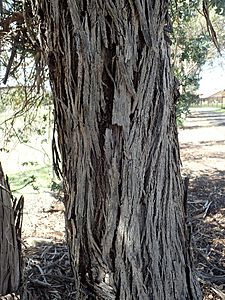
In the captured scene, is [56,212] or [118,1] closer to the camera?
[118,1]

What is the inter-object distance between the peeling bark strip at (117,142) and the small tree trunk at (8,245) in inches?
10.3

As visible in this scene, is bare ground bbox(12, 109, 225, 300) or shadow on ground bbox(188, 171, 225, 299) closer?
bare ground bbox(12, 109, 225, 300)

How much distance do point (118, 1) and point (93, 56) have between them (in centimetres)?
17

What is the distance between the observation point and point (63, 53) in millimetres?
1230

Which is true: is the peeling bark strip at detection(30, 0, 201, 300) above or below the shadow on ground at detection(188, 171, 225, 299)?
above

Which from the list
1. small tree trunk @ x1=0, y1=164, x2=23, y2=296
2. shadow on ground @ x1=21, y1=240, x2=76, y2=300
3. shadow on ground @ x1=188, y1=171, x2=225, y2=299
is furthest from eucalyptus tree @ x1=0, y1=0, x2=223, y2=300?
shadow on ground @ x1=188, y1=171, x2=225, y2=299

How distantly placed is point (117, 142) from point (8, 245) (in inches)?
24.0

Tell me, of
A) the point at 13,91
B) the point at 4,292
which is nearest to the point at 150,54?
the point at 4,292

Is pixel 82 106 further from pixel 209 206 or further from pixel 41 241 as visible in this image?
pixel 209 206

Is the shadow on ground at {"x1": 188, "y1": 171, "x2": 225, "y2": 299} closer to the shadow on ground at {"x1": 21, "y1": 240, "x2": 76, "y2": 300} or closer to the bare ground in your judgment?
the bare ground

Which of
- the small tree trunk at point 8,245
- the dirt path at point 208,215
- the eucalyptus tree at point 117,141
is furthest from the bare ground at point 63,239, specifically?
the eucalyptus tree at point 117,141

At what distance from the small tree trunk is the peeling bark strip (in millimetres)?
262

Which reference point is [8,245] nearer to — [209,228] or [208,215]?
[209,228]

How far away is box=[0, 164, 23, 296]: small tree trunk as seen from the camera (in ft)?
4.87
